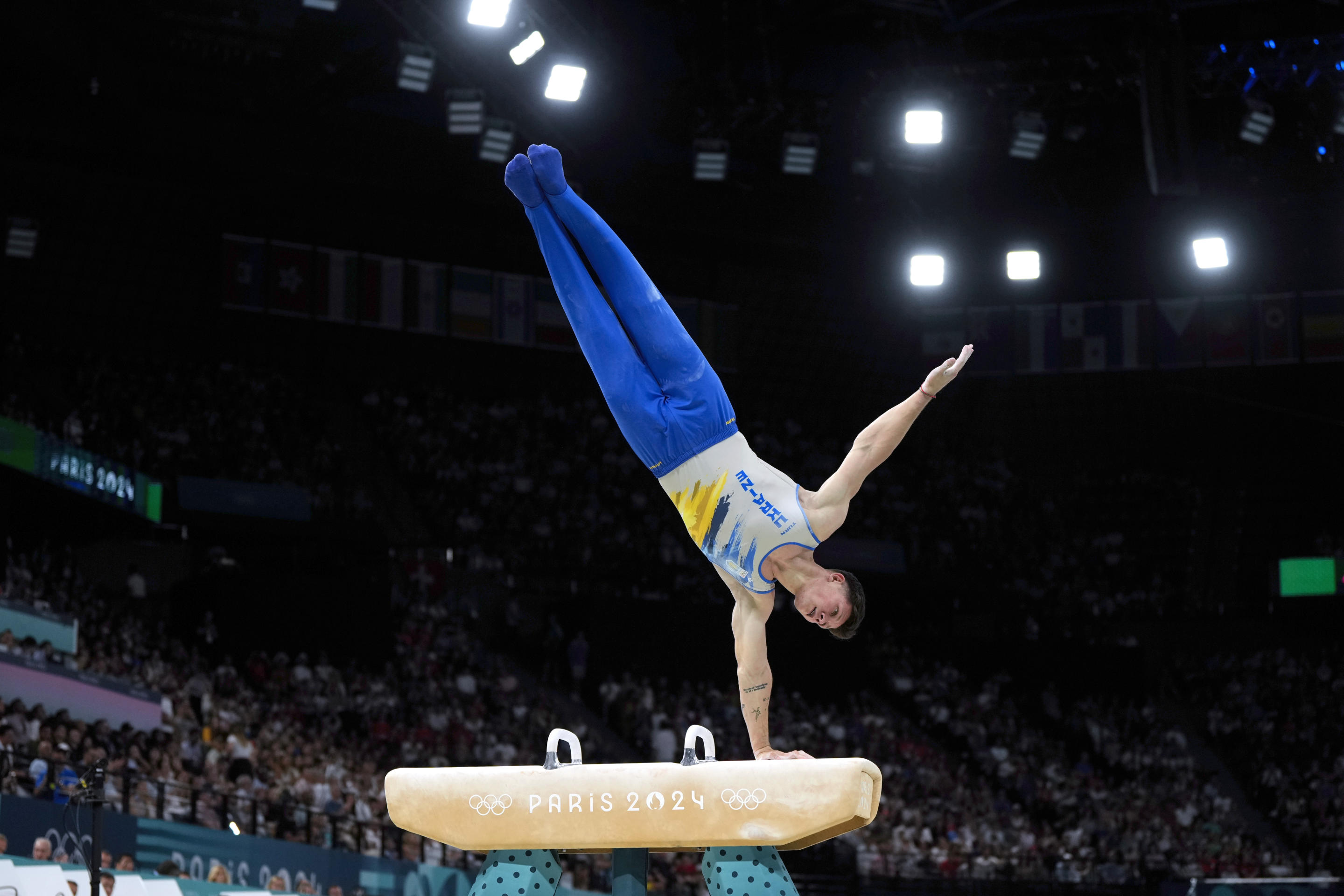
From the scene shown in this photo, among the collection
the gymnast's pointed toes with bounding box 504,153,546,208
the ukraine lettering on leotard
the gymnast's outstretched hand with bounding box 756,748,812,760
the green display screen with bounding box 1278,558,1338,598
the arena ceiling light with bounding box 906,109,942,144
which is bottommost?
the gymnast's outstretched hand with bounding box 756,748,812,760

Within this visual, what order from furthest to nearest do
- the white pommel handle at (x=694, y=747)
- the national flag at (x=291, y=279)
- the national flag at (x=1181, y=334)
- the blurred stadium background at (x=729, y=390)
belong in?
the national flag at (x=1181, y=334), the national flag at (x=291, y=279), the blurred stadium background at (x=729, y=390), the white pommel handle at (x=694, y=747)

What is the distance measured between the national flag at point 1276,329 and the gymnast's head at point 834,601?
2014 cm

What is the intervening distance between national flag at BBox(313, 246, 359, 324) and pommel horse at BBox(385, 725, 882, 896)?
18.0 m

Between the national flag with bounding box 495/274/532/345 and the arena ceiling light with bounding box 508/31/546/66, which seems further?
the national flag with bounding box 495/274/532/345

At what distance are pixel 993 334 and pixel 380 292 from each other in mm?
10155

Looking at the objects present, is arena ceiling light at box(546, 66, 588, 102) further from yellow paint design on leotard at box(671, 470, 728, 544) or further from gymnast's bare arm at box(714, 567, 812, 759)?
gymnast's bare arm at box(714, 567, 812, 759)

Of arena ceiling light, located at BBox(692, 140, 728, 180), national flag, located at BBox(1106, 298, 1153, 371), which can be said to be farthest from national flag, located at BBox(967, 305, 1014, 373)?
arena ceiling light, located at BBox(692, 140, 728, 180)

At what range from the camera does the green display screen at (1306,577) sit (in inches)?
860

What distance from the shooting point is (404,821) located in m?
4.50

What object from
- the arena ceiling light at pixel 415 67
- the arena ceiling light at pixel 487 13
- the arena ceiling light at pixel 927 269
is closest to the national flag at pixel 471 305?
the arena ceiling light at pixel 415 67

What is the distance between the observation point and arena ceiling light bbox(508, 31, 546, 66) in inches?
623

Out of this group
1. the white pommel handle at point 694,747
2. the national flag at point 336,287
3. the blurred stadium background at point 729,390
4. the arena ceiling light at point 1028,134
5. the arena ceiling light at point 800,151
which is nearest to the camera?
the white pommel handle at point 694,747

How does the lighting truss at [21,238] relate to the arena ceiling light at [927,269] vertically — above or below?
below

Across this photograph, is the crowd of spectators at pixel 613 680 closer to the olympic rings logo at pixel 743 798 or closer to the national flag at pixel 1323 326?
the national flag at pixel 1323 326
